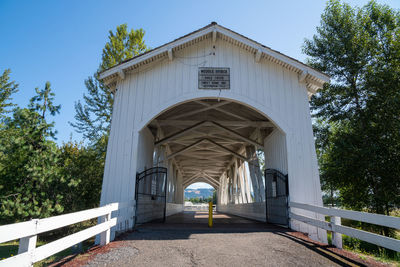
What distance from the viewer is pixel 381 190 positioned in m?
11.5

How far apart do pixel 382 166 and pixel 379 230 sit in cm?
309

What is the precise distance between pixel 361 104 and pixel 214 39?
31.9ft

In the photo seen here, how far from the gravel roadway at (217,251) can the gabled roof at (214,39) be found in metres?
4.96

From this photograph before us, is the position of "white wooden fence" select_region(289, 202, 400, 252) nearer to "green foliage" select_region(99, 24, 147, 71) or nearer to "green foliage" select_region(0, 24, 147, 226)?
"green foliage" select_region(0, 24, 147, 226)

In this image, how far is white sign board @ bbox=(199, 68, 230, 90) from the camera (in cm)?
809

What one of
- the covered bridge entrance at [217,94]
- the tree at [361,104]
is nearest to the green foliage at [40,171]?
the covered bridge entrance at [217,94]

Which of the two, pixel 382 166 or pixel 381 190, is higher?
pixel 382 166

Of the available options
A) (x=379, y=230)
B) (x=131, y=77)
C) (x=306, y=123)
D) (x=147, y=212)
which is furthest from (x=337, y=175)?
(x=131, y=77)

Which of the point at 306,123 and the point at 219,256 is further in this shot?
the point at 306,123

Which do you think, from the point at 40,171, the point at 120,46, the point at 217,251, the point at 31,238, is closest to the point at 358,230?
the point at 217,251

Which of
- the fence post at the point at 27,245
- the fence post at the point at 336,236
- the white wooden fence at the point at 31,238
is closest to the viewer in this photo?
the white wooden fence at the point at 31,238

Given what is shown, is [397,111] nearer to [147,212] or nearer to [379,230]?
[379,230]

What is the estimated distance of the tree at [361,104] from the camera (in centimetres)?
1141

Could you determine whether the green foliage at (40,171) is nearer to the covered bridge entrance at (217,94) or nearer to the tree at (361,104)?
the covered bridge entrance at (217,94)
